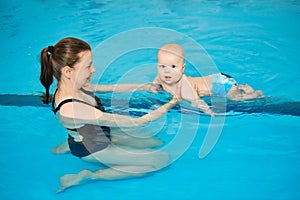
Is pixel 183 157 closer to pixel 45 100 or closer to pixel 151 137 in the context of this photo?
pixel 151 137

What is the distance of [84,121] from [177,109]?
2.64 ft

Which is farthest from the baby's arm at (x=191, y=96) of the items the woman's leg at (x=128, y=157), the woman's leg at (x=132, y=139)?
the woman's leg at (x=128, y=157)

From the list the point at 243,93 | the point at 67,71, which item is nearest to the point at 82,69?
the point at 67,71

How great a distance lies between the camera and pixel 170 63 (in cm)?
255

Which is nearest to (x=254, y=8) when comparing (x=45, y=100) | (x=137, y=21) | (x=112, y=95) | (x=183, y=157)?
(x=137, y=21)

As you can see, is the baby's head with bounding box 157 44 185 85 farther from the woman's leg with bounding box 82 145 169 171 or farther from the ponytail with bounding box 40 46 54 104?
the ponytail with bounding box 40 46 54 104

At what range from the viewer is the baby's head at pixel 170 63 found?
2553 millimetres

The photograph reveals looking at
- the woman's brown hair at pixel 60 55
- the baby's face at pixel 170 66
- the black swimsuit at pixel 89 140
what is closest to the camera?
the woman's brown hair at pixel 60 55

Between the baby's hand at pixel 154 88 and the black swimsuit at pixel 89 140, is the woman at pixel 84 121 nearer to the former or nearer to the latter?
the black swimsuit at pixel 89 140

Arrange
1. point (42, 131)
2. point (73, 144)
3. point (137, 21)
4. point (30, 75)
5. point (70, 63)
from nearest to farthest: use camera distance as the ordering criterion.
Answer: point (70, 63)
point (73, 144)
point (42, 131)
point (30, 75)
point (137, 21)

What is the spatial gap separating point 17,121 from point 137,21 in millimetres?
1657

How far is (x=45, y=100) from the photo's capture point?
2492mm

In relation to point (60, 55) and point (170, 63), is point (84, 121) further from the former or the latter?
point (170, 63)

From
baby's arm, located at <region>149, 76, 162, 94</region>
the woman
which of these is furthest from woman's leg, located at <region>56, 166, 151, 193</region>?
baby's arm, located at <region>149, 76, 162, 94</region>
